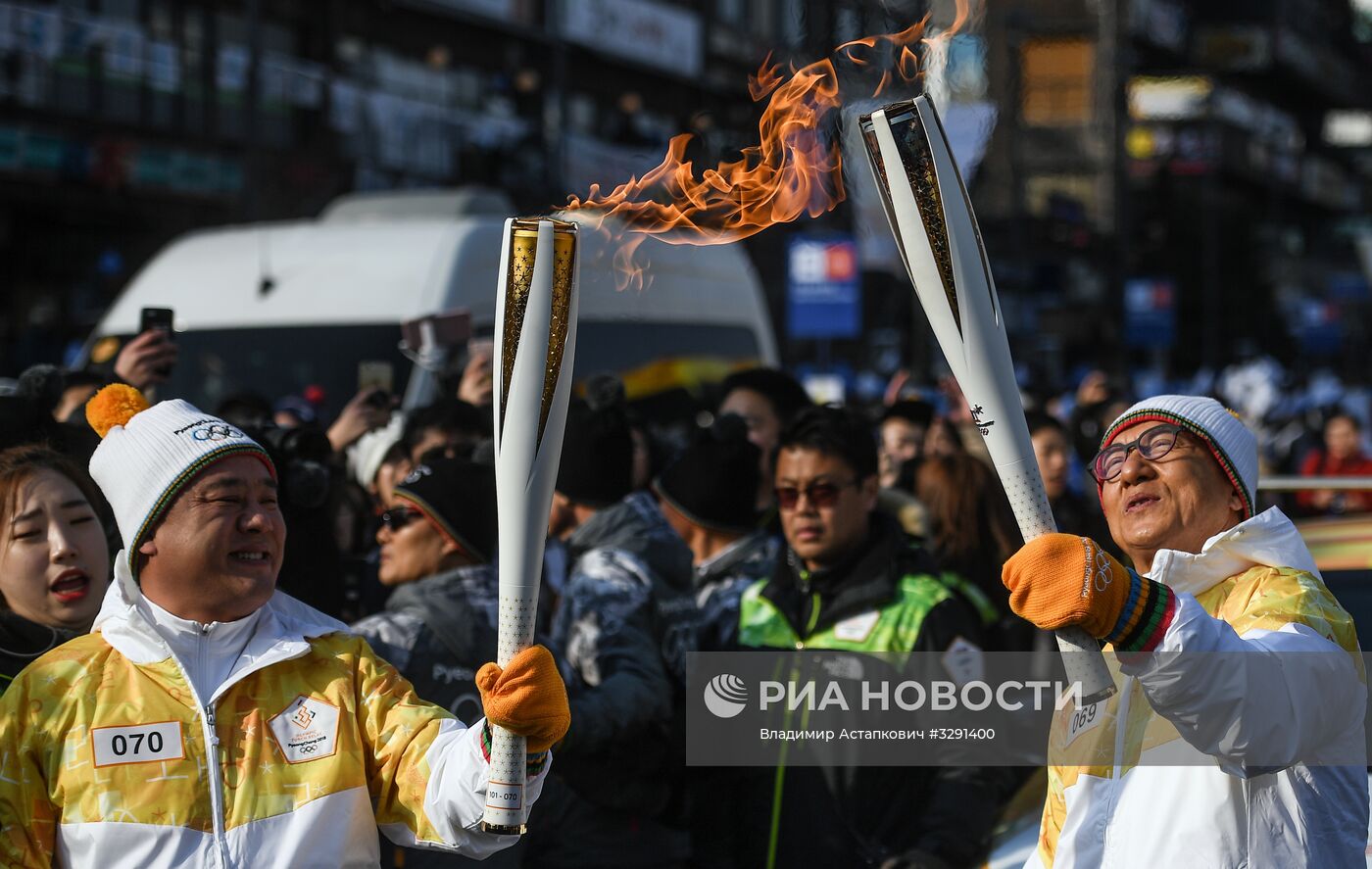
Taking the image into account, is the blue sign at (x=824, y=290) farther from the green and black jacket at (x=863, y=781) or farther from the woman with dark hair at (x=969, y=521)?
the green and black jacket at (x=863, y=781)

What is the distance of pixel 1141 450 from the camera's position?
274cm

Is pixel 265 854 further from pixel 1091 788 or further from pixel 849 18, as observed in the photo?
pixel 849 18

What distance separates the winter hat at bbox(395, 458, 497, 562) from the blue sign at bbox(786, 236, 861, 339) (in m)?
7.96

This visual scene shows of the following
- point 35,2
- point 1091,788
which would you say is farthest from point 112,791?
point 35,2

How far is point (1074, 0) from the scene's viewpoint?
A: 4259 cm

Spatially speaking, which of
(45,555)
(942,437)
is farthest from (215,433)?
(942,437)

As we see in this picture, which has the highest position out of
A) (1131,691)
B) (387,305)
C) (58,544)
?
(387,305)

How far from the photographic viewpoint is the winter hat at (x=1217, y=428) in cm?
270

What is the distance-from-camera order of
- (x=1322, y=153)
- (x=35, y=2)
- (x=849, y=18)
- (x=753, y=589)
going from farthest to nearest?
(x=1322, y=153) < (x=35, y=2) < (x=849, y=18) < (x=753, y=589)

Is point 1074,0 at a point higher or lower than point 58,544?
higher

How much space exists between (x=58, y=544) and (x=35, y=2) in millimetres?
16521

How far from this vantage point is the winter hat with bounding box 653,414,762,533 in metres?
4.73

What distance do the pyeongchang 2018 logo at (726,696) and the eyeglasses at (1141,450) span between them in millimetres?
1183

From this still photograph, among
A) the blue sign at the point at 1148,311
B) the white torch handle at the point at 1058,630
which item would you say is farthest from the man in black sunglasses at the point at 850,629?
the blue sign at the point at 1148,311
